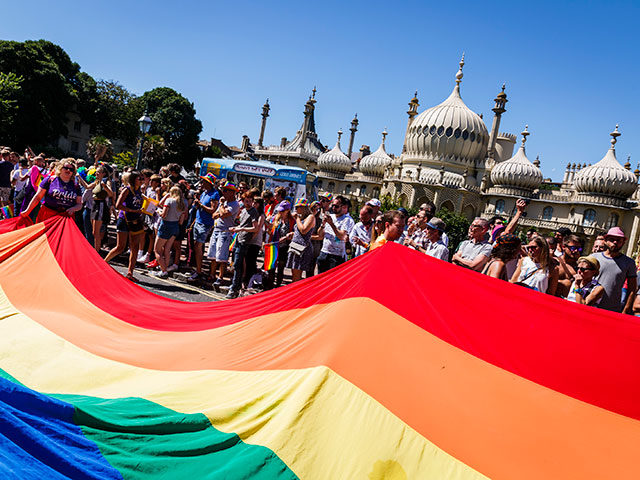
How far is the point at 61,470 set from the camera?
238cm

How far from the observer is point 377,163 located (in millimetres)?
69500

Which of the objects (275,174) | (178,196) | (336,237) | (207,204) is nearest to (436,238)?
(336,237)

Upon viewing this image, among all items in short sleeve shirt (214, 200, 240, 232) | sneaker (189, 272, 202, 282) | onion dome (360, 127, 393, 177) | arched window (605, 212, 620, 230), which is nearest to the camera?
short sleeve shirt (214, 200, 240, 232)

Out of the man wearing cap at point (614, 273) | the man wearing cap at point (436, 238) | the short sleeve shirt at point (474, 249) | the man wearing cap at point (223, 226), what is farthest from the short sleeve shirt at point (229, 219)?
the man wearing cap at point (614, 273)

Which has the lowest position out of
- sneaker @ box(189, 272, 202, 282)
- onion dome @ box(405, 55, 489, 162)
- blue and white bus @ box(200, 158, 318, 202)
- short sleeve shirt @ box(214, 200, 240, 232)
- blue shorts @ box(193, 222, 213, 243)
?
sneaker @ box(189, 272, 202, 282)

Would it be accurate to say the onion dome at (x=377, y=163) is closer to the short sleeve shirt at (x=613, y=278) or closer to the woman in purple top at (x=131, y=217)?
the woman in purple top at (x=131, y=217)

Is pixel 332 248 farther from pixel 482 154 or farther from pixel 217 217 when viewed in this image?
pixel 482 154

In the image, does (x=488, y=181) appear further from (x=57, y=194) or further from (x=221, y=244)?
(x=57, y=194)

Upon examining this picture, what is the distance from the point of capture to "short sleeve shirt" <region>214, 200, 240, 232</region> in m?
8.95

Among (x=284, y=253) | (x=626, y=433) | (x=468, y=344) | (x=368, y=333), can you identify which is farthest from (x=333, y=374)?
(x=284, y=253)

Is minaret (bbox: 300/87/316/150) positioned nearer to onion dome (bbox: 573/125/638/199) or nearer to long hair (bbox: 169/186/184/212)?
onion dome (bbox: 573/125/638/199)

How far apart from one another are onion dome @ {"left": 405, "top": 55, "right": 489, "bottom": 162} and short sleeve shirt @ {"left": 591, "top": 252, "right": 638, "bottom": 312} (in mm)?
53189

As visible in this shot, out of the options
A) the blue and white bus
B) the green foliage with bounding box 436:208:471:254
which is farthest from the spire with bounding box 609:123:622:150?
the blue and white bus

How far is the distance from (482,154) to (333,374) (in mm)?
60953
